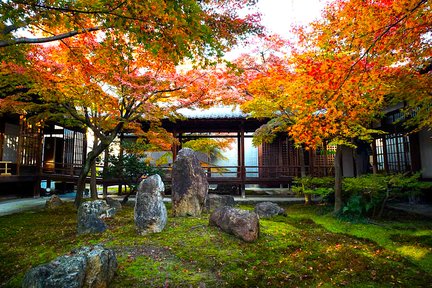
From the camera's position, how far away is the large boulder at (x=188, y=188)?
8.20 m

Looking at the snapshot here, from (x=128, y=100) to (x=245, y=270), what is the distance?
782cm

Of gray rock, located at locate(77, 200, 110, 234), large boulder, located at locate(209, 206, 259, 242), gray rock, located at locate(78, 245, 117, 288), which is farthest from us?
gray rock, located at locate(77, 200, 110, 234)

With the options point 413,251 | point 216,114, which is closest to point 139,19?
point 413,251

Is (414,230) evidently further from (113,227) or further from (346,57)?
(113,227)

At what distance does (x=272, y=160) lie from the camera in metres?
19.9

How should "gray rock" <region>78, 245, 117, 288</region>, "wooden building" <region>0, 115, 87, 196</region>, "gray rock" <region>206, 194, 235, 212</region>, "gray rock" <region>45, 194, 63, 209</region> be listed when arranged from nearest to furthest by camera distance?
"gray rock" <region>78, 245, 117, 288</region> → "gray rock" <region>206, 194, 235, 212</region> → "gray rock" <region>45, 194, 63, 209</region> → "wooden building" <region>0, 115, 87, 196</region>

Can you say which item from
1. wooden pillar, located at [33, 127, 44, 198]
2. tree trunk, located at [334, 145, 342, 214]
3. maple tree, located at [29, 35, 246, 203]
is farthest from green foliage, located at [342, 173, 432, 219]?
wooden pillar, located at [33, 127, 44, 198]

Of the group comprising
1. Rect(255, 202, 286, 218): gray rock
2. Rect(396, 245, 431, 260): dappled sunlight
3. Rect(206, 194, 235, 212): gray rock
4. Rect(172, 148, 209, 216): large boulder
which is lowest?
Rect(396, 245, 431, 260): dappled sunlight

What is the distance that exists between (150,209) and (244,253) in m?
2.53

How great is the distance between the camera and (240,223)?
607 cm

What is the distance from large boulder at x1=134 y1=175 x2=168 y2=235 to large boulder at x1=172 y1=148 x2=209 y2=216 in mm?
1329

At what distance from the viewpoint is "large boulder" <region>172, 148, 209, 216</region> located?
26.9 ft

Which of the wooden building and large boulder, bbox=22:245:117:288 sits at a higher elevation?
the wooden building

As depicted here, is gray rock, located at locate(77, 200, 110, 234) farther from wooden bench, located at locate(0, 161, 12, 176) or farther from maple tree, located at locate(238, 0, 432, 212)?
wooden bench, located at locate(0, 161, 12, 176)
